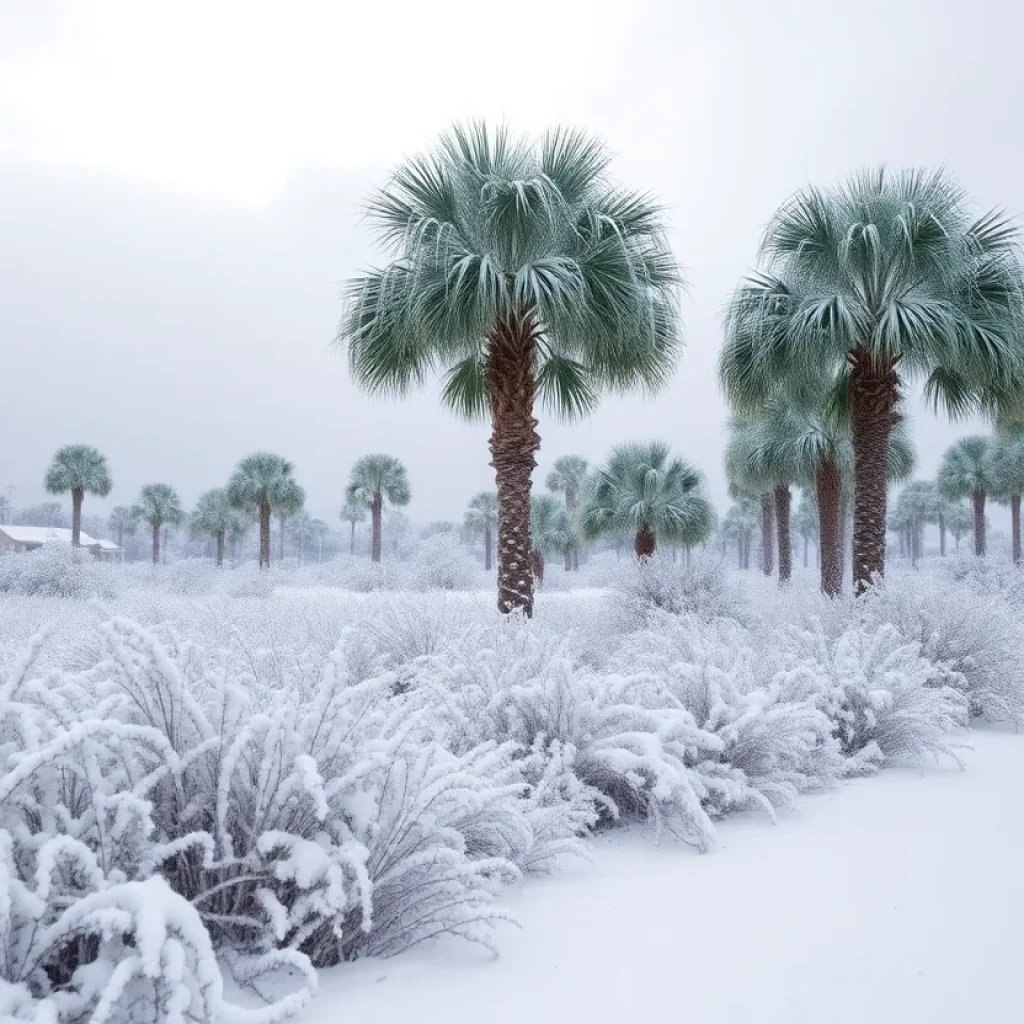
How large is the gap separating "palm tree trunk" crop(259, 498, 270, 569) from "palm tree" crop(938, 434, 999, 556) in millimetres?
33036

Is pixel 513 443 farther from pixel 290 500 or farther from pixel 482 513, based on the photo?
pixel 482 513

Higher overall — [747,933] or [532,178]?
[532,178]

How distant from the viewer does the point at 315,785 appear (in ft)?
6.64

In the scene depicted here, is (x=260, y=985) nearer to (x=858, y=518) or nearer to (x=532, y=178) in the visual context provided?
(x=532, y=178)

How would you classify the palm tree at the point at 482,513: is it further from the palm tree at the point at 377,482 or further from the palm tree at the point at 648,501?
the palm tree at the point at 648,501

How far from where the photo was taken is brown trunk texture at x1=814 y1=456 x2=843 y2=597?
48.7 ft

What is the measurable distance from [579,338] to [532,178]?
1.88 metres

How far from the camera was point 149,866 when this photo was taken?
198 centimetres

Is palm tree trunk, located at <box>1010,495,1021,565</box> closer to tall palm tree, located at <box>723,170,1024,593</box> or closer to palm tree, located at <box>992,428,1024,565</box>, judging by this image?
palm tree, located at <box>992,428,1024,565</box>

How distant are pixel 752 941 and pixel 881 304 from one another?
969cm

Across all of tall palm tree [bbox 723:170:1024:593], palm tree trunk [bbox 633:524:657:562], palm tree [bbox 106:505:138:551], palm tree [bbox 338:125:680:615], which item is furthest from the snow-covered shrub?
palm tree [bbox 106:505:138:551]

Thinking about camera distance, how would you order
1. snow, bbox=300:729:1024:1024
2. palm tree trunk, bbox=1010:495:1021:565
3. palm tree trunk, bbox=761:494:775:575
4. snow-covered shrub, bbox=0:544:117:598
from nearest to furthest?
1. snow, bbox=300:729:1024:1024
2. snow-covered shrub, bbox=0:544:117:598
3. palm tree trunk, bbox=761:494:775:575
4. palm tree trunk, bbox=1010:495:1021:565

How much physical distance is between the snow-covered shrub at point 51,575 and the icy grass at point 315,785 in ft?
45.7

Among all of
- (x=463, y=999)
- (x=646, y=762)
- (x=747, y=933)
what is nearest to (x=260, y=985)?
(x=463, y=999)
